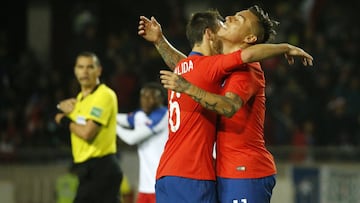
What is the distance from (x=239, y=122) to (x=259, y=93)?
0.24 m

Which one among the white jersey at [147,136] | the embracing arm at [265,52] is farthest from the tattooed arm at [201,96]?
the white jersey at [147,136]

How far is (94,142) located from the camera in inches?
289

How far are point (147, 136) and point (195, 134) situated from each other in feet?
8.57

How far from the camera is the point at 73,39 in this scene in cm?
1542

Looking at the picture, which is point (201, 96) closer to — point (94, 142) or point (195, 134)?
point (195, 134)

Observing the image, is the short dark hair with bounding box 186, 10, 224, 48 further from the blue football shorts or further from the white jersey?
the white jersey

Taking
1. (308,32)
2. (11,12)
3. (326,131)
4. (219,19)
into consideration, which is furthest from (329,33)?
(219,19)

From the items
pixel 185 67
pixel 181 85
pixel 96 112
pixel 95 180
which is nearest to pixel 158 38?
pixel 185 67

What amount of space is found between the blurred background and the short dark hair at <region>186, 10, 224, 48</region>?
16.4 ft

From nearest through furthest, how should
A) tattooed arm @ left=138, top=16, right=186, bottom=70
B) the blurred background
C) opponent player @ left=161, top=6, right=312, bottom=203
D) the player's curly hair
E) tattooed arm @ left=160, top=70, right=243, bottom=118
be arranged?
tattooed arm @ left=160, top=70, right=243, bottom=118 < opponent player @ left=161, top=6, right=312, bottom=203 < the player's curly hair < tattooed arm @ left=138, top=16, right=186, bottom=70 < the blurred background

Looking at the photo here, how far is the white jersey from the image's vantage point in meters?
8.01

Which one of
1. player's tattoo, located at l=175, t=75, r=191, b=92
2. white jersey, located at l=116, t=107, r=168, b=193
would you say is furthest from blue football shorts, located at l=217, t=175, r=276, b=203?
white jersey, located at l=116, t=107, r=168, b=193

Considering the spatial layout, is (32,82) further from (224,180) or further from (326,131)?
(224,180)

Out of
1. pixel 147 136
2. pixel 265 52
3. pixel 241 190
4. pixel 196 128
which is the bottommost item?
pixel 241 190
